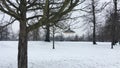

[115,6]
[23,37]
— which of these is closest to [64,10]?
[23,37]

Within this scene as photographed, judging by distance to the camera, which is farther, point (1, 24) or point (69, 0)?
point (1, 24)

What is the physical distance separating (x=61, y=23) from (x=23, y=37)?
2867 millimetres

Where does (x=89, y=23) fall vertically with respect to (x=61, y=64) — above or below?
above

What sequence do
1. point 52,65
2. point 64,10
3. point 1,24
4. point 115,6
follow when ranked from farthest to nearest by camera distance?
point 115,6, point 52,65, point 1,24, point 64,10

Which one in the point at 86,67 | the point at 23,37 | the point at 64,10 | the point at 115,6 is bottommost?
the point at 86,67

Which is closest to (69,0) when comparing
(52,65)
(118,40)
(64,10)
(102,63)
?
(64,10)

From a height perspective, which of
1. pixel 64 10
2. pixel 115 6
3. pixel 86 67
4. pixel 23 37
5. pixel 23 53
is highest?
pixel 115 6

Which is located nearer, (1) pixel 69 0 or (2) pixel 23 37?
(1) pixel 69 0

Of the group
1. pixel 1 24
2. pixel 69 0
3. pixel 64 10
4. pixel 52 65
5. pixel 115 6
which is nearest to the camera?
pixel 69 0

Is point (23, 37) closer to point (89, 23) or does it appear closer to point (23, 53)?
point (23, 53)

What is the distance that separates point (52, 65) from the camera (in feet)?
47.7

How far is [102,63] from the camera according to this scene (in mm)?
16125

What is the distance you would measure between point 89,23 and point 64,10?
33916mm

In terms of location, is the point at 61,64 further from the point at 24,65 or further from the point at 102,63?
the point at 24,65
